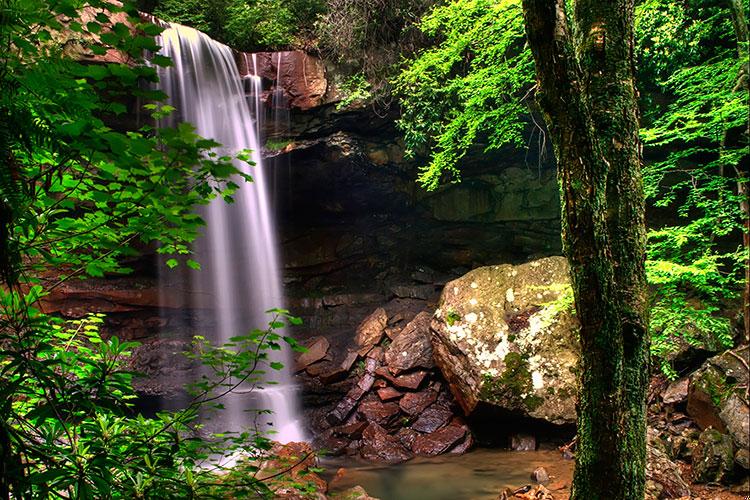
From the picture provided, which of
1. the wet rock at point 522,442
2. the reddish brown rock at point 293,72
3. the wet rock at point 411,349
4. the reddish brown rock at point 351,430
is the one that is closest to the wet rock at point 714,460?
the wet rock at point 522,442

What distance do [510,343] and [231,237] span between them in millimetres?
6523

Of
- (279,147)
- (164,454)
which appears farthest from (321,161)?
(164,454)

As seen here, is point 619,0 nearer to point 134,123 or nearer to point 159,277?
point 134,123

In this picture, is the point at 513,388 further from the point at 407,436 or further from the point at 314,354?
the point at 314,354

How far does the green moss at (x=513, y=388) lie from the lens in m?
6.46

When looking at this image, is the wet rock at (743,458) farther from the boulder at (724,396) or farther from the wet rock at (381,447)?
the wet rock at (381,447)

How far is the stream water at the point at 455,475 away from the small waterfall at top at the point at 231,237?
8.23ft

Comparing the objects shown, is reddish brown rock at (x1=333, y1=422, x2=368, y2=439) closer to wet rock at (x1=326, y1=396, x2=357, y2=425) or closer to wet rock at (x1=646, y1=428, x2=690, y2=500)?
wet rock at (x1=326, y1=396, x2=357, y2=425)

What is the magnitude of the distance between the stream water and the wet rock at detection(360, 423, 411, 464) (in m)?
0.22

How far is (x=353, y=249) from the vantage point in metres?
11.3

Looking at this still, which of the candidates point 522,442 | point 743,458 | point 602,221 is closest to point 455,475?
point 522,442

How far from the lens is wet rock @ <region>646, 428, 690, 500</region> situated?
4270 mm

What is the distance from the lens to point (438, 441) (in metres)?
6.87

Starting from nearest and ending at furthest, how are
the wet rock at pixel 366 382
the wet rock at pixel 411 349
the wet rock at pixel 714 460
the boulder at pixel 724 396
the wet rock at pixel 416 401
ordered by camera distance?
the wet rock at pixel 714 460 → the boulder at pixel 724 396 → the wet rock at pixel 416 401 → the wet rock at pixel 411 349 → the wet rock at pixel 366 382
